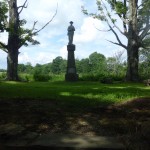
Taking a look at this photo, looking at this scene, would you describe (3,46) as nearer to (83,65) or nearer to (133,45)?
(133,45)

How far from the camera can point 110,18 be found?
3111 cm

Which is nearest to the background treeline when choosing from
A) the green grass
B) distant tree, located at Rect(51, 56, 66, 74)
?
distant tree, located at Rect(51, 56, 66, 74)

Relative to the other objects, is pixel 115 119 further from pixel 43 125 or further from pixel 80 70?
pixel 80 70

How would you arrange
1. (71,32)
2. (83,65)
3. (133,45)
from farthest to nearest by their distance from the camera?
(83,65)
(71,32)
(133,45)

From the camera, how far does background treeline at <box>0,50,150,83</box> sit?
31797 millimetres

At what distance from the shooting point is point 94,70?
231 ft

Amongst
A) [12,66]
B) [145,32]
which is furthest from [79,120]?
[145,32]

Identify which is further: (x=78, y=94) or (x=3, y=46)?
(x=3, y=46)

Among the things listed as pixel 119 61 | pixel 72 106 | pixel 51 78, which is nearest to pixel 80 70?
pixel 119 61

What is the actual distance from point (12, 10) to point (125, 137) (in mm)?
25535

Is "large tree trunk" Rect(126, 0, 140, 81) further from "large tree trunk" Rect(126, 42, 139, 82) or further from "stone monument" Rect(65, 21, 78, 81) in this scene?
"stone monument" Rect(65, 21, 78, 81)

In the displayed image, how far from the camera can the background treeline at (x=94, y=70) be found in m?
31.8

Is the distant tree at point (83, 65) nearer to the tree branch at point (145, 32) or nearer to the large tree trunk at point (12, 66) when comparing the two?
the tree branch at point (145, 32)

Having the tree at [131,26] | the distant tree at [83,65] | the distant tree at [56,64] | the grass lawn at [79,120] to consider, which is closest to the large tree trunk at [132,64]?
the tree at [131,26]
